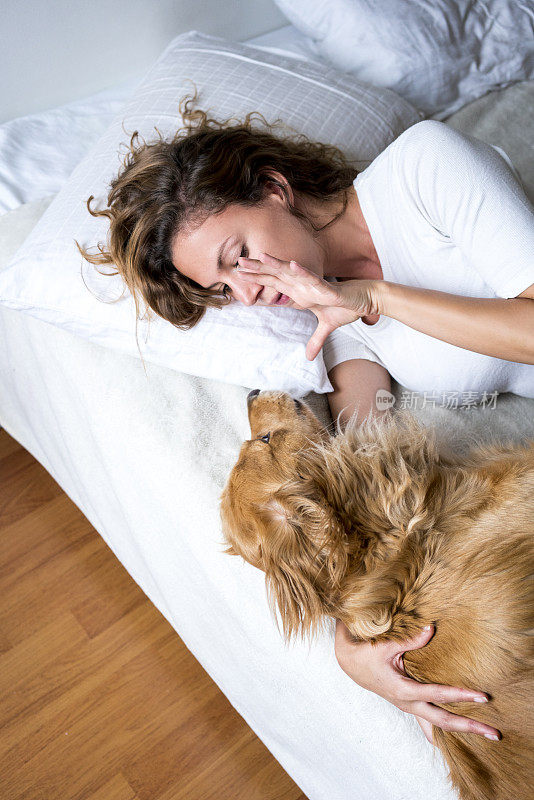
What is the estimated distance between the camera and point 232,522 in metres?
1.12

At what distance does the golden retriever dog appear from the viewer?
91cm

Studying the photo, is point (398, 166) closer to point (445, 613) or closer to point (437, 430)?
point (437, 430)

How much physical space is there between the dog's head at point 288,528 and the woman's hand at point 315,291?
0.26 m

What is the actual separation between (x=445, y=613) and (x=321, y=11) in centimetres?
189

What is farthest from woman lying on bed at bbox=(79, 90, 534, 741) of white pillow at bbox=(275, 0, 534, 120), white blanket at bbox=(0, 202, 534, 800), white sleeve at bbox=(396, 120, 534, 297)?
white pillow at bbox=(275, 0, 534, 120)

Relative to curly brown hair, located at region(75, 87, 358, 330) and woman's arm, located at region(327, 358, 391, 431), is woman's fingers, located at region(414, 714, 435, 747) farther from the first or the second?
curly brown hair, located at region(75, 87, 358, 330)

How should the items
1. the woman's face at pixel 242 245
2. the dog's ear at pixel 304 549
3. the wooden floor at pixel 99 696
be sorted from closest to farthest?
1. the dog's ear at pixel 304 549
2. the woman's face at pixel 242 245
3. the wooden floor at pixel 99 696

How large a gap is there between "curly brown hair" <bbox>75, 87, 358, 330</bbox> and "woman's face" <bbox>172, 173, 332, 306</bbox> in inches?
1.0

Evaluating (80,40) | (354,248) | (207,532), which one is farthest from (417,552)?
(80,40)

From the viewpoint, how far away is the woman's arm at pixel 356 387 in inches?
55.3

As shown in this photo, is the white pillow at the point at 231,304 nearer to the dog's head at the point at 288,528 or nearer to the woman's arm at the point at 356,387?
the woman's arm at the point at 356,387

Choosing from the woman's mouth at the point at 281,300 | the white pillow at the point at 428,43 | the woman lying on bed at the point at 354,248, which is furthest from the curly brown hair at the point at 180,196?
the white pillow at the point at 428,43

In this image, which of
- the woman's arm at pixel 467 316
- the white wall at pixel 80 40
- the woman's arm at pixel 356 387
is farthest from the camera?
the white wall at pixel 80 40

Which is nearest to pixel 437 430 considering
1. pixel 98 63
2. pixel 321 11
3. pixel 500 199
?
pixel 500 199
